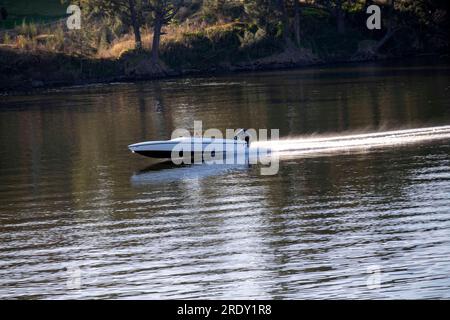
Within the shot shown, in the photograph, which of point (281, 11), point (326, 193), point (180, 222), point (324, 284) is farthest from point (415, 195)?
point (281, 11)

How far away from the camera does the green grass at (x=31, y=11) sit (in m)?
124

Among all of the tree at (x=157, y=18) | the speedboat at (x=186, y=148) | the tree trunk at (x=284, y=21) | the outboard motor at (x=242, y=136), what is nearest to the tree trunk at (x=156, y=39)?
the tree at (x=157, y=18)

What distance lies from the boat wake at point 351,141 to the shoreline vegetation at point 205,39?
2061 inches

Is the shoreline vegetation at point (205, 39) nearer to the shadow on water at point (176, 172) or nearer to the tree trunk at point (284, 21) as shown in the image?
the tree trunk at point (284, 21)

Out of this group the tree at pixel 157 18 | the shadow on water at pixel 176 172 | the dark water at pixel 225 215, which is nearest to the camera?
the dark water at pixel 225 215

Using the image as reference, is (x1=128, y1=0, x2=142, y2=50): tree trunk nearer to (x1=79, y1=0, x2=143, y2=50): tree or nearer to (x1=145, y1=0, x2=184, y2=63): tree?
(x1=79, y1=0, x2=143, y2=50): tree

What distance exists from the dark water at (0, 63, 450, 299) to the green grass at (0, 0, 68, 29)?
47.7 meters

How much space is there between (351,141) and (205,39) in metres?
61.2

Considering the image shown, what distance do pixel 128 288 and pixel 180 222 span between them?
378 inches

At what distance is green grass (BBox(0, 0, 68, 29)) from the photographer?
4865 inches

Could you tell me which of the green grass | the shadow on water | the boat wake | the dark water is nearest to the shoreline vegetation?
the green grass

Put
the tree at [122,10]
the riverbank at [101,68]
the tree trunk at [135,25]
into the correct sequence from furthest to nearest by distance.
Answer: the tree trunk at [135,25] → the tree at [122,10] → the riverbank at [101,68]
